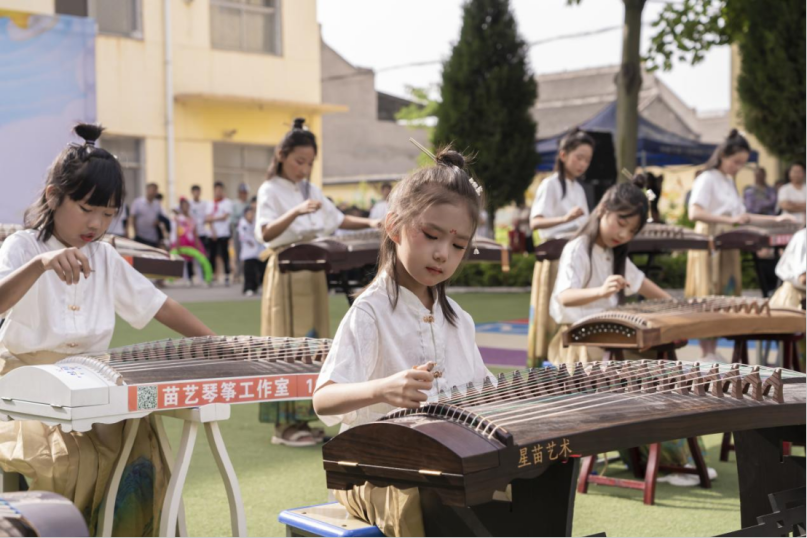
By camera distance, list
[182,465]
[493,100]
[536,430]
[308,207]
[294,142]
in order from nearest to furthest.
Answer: [536,430] → [182,465] → [308,207] → [294,142] → [493,100]

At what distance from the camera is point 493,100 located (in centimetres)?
1667

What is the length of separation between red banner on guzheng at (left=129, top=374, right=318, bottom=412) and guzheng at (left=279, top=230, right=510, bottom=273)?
6.40 feet

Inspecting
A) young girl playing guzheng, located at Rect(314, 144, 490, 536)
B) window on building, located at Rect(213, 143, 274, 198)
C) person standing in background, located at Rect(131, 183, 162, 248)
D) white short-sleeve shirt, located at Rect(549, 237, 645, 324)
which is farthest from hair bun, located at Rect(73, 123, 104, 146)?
window on building, located at Rect(213, 143, 274, 198)

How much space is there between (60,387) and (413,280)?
0.84 m

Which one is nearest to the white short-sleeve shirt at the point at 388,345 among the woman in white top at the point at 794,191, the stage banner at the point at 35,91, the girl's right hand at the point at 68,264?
the girl's right hand at the point at 68,264

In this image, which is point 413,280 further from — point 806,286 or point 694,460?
point 806,286

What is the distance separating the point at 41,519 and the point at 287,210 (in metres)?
3.76

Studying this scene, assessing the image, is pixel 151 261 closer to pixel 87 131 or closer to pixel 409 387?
pixel 87 131

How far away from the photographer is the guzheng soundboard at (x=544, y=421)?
174 centimetres

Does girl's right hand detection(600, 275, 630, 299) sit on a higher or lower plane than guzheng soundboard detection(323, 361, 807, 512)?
higher

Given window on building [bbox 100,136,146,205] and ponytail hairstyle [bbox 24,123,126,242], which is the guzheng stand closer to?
ponytail hairstyle [bbox 24,123,126,242]

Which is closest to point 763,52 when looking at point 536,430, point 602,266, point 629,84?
point 629,84

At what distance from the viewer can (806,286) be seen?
17.6 feet

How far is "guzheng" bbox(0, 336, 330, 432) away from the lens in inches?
93.9
